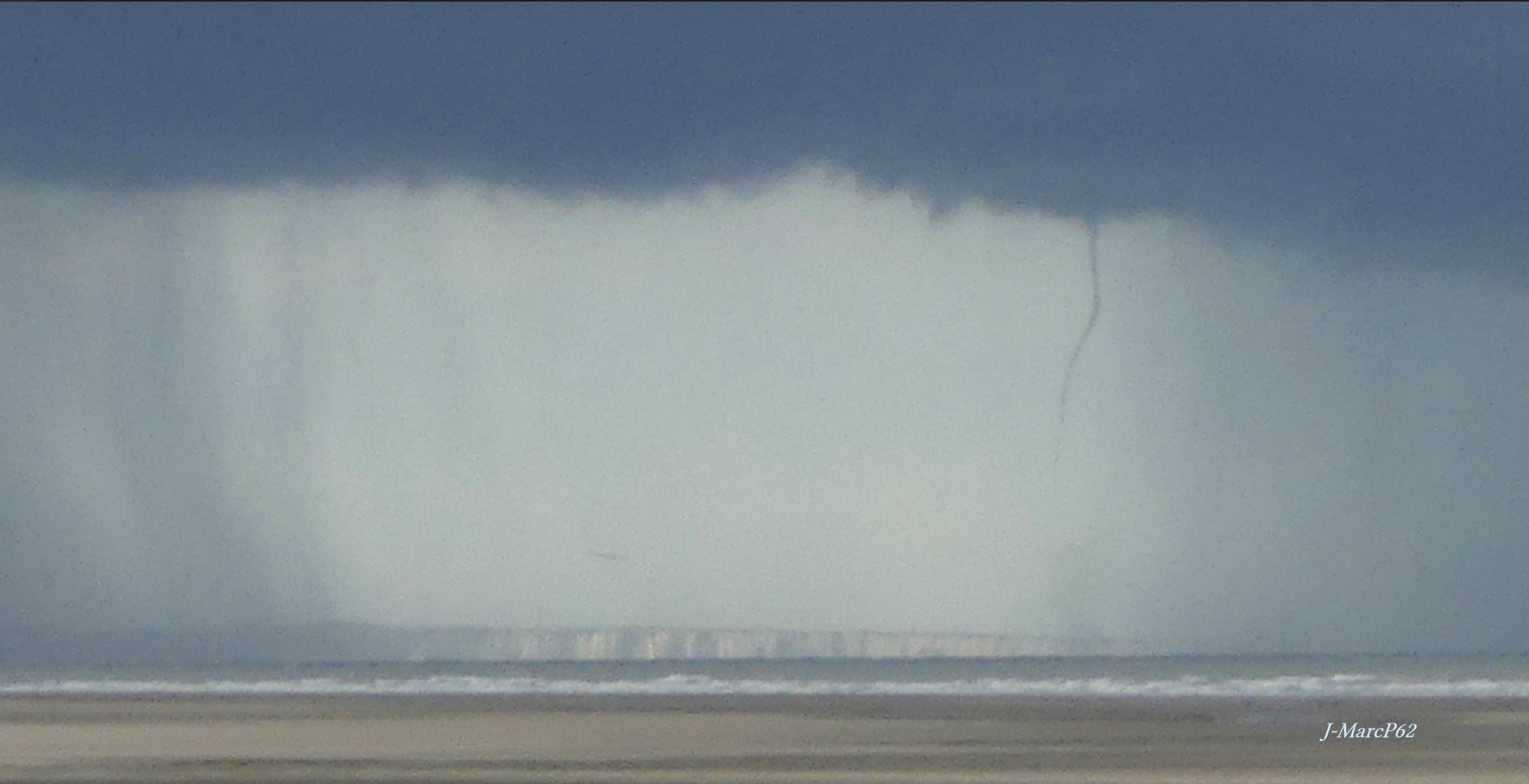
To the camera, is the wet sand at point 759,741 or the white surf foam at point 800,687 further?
the white surf foam at point 800,687

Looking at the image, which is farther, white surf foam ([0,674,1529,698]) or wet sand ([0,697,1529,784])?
white surf foam ([0,674,1529,698])

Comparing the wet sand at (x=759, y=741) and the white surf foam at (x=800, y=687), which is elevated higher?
the wet sand at (x=759, y=741)

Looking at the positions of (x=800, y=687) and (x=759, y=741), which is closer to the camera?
(x=759, y=741)

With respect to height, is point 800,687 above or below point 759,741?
below

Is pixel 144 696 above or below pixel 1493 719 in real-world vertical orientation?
below

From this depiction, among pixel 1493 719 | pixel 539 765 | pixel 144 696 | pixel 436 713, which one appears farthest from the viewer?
pixel 144 696

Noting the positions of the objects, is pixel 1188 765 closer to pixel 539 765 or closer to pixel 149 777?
pixel 539 765

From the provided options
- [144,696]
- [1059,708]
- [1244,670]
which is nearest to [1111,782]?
[1059,708]

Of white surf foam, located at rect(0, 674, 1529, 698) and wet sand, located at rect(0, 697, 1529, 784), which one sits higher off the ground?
wet sand, located at rect(0, 697, 1529, 784)
